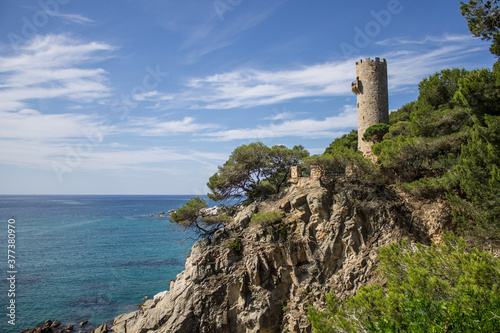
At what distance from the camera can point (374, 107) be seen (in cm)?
2219

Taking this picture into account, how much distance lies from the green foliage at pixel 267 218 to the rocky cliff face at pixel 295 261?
211mm

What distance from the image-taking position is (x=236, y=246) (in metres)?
16.0

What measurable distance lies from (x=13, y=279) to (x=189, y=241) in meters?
20.3

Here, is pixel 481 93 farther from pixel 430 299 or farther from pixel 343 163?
pixel 430 299

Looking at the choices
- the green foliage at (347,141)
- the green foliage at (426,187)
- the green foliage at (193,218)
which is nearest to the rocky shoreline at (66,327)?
the green foliage at (193,218)

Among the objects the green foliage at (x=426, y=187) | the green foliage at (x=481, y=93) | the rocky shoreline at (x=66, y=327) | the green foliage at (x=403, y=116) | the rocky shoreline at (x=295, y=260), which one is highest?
the green foliage at (x=403, y=116)

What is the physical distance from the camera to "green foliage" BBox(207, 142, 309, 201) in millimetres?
18750

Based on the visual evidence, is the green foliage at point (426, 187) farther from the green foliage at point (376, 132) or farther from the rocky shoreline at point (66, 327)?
the rocky shoreline at point (66, 327)

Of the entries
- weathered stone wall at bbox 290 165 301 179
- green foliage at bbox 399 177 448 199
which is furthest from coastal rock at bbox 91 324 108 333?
green foliage at bbox 399 177 448 199

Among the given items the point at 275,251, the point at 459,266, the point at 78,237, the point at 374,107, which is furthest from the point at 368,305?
the point at 78,237

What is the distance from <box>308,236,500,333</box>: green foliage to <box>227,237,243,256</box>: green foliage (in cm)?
714

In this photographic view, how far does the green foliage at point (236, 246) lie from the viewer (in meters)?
16.0

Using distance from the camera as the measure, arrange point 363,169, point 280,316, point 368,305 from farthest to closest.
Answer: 1. point 363,169
2. point 280,316
3. point 368,305

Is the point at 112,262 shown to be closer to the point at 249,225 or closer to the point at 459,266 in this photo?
the point at 249,225
